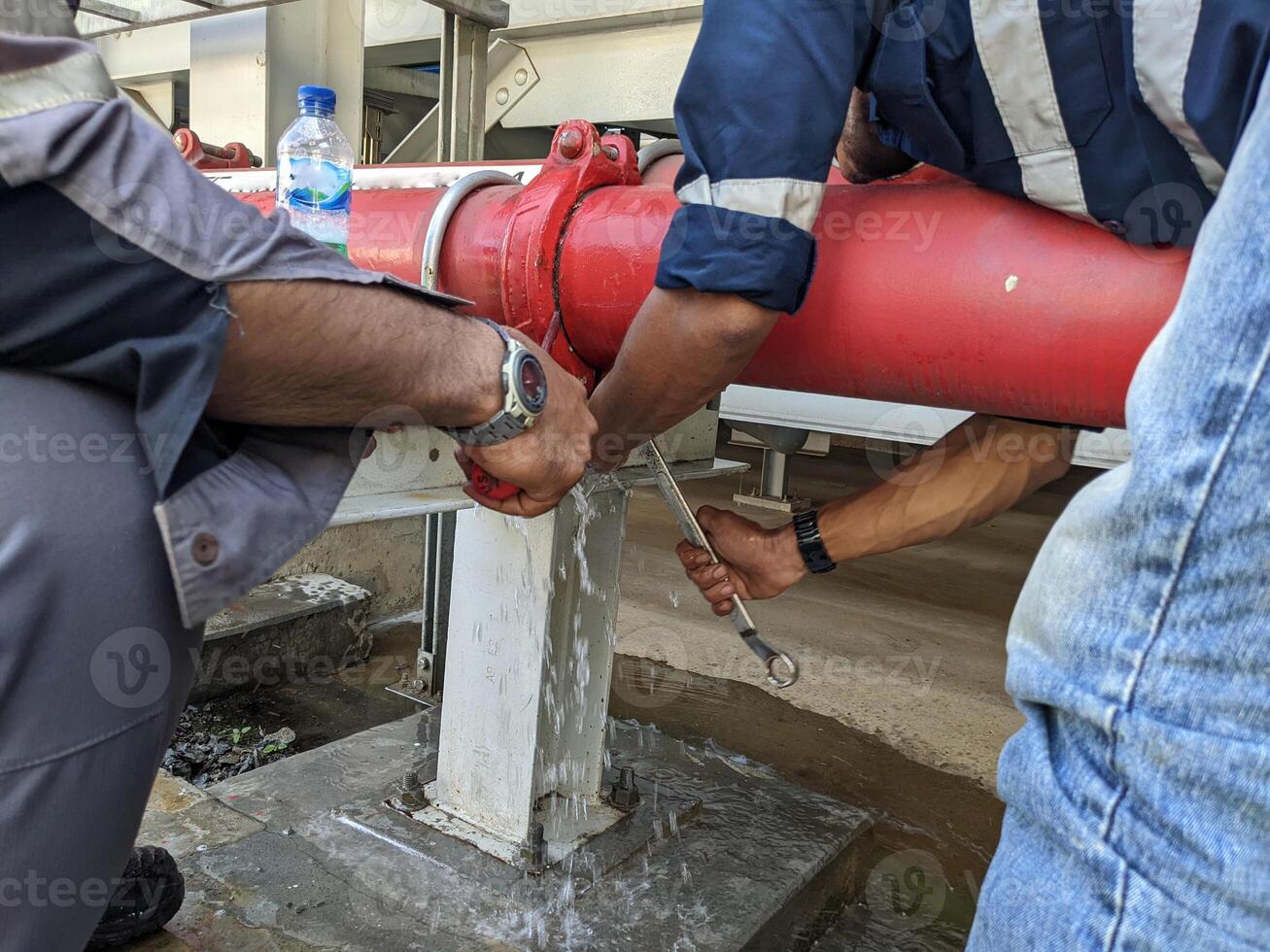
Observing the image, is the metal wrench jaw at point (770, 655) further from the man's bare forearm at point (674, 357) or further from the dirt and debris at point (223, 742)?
the dirt and debris at point (223, 742)

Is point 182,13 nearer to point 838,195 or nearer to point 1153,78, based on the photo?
point 838,195

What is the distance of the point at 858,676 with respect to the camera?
3.57 metres

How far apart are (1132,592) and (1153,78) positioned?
1.75ft

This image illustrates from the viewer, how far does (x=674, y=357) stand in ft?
3.61

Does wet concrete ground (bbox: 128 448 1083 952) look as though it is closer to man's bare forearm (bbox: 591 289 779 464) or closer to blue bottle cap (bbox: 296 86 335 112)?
man's bare forearm (bbox: 591 289 779 464)

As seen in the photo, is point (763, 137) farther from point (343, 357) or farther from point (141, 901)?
point (141, 901)

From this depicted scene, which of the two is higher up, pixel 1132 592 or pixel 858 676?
pixel 1132 592

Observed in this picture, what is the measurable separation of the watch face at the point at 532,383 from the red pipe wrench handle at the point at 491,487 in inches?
9.1

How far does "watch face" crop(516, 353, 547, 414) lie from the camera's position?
99 cm

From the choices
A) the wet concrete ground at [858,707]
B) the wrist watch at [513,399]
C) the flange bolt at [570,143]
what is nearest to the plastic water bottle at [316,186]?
the flange bolt at [570,143]

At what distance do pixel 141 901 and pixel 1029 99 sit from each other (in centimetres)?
175

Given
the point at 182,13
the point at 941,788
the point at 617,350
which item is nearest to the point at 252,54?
the point at 182,13

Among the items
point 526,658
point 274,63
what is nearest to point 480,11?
point 274,63

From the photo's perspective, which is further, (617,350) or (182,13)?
(182,13)
